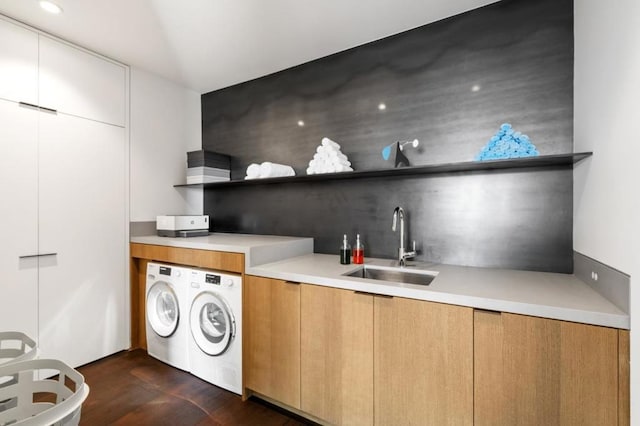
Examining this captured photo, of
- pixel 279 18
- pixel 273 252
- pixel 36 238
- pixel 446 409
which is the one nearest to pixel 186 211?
pixel 36 238

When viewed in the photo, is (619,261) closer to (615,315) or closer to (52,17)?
(615,315)

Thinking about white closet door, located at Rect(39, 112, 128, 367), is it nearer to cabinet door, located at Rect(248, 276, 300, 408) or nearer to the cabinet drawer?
the cabinet drawer

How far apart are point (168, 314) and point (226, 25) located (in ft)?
7.49

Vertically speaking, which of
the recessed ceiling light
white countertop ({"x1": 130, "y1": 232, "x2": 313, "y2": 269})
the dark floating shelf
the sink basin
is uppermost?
the recessed ceiling light

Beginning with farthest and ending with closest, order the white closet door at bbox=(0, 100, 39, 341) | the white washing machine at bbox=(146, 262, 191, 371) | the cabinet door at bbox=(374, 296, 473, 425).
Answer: the white washing machine at bbox=(146, 262, 191, 371) → the white closet door at bbox=(0, 100, 39, 341) → the cabinet door at bbox=(374, 296, 473, 425)

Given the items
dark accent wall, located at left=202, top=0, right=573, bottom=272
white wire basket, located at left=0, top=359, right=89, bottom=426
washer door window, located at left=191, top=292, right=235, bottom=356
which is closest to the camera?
white wire basket, located at left=0, top=359, right=89, bottom=426

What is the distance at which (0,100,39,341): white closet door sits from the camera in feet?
6.14

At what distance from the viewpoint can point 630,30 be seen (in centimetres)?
102

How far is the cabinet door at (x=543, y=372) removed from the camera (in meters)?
1.01

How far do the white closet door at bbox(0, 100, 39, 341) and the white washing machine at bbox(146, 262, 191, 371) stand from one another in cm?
71

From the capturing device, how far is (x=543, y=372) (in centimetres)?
109

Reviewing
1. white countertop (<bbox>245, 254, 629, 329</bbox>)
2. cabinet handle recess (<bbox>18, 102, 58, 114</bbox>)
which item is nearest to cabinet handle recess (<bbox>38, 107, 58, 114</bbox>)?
cabinet handle recess (<bbox>18, 102, 58, 114</bbox>)

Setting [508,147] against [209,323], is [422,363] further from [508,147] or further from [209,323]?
[209,323]

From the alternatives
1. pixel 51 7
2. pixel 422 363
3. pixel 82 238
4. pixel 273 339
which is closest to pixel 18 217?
pixel 82 238
